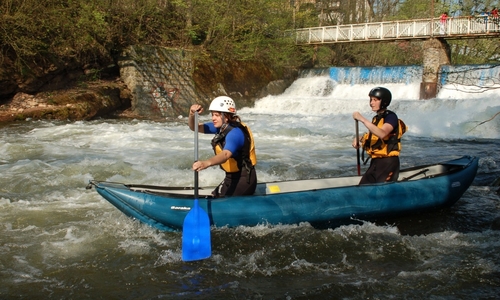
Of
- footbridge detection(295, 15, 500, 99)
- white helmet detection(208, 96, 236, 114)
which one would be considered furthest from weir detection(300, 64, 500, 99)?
white helmet detection(208, 96, 236, 114)

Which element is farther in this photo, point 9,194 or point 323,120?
point 323,120

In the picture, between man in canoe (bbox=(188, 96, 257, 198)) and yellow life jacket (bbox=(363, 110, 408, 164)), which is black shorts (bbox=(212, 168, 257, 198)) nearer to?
man in canoe (bbox=(188, 96, 257, 198))

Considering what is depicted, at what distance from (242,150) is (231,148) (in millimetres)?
253

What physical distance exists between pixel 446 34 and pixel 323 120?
282 inches

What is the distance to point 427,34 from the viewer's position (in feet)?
60.8

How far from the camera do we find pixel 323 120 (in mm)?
14531

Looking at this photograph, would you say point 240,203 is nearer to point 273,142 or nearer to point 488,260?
point 488,260

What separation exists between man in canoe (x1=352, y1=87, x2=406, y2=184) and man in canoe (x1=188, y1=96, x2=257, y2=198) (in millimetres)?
1165

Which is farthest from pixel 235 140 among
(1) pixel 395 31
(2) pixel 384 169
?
(1) pixel 395 31

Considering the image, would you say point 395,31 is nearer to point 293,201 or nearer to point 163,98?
point 163,98

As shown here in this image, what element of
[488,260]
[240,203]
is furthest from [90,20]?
[488,260]

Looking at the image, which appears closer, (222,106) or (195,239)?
(195,239)

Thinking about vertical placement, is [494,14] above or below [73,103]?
above

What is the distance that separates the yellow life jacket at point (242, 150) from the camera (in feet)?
13.5
